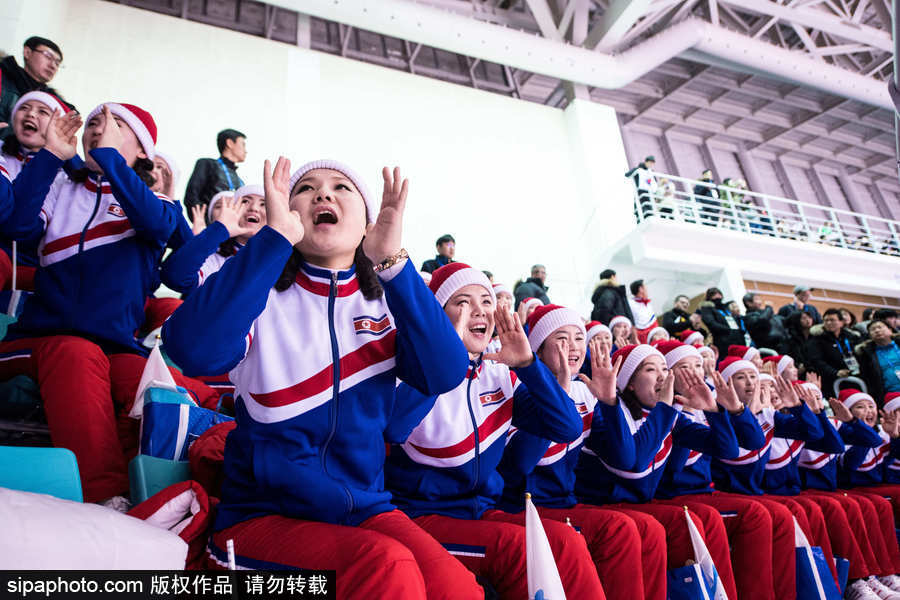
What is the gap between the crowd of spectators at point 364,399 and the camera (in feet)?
3.60

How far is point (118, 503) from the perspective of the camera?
4.59 feet

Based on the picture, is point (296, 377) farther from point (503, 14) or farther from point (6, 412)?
point (503, 14)

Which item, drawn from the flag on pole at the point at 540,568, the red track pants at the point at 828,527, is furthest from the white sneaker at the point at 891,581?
the flag on pole at the point at 540,568

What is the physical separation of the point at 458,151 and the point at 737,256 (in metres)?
4.77

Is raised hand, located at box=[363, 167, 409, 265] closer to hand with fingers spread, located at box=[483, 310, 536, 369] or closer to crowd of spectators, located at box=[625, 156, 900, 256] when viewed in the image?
hand with fingers spread, located at box=[483, 310, 536, 369]

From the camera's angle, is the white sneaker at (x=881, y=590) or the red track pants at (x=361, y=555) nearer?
the red track pants at (x=361, y=555)

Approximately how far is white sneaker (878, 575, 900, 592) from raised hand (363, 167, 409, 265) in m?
3.34

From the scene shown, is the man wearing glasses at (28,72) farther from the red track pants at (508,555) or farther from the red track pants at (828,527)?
the red track pants at (828,527)

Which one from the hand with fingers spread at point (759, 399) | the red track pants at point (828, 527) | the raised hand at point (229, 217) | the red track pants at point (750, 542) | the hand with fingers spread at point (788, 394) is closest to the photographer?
the raised hand at point (229, 217)

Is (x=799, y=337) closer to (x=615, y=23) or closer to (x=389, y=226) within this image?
(x=615, y=23)

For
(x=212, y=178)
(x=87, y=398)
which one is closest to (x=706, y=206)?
(x=212, y=178)

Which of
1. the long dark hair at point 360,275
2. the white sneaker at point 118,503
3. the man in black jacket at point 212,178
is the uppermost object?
the man in black jacket at point 212,178

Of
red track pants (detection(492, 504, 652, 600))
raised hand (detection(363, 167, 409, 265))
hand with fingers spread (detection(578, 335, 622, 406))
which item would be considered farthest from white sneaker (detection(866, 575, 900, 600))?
raised hand (detection(363, 167, 409, 265))

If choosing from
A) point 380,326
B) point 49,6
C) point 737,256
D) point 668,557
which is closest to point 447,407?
point 380,326
